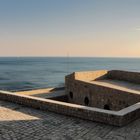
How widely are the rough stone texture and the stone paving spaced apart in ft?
17.9

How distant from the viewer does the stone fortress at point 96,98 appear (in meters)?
8.62

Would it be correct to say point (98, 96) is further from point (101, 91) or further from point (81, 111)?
point (81, 111)

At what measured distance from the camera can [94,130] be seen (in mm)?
7867

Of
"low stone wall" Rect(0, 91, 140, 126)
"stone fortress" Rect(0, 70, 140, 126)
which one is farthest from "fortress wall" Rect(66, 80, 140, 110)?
"low stone wall" Rect(0, 91, 140, 126)

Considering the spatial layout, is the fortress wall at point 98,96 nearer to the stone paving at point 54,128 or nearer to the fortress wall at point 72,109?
the fortress wall at point 72,109

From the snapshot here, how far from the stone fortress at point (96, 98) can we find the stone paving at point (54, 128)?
1.00 ft

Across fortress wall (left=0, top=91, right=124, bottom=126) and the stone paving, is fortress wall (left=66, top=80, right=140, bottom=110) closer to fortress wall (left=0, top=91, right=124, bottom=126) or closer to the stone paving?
fortress wall (left=0, top=91, right=124, bottom=126)

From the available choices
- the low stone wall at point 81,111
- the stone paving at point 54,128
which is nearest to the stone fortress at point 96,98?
the low stone wall at point 81,111

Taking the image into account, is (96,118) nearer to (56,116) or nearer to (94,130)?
(94,130)

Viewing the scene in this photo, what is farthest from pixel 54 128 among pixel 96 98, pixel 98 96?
pixel 96 98

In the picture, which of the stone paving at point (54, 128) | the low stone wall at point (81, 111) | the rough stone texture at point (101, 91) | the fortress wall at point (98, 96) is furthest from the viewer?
the rough stone texture at point (101, 91)

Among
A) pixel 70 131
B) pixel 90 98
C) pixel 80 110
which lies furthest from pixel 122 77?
pixel 70 131

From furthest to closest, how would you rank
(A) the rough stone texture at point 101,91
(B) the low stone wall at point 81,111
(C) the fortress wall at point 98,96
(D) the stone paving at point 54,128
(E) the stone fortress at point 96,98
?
(A) the rough stone texture at point 101,91 → (C) the fortress wall at point 98,96 → (E) the stone fortress at point 96,98 → (B) the low stone wall at point 81,111 → (D) the stone paving at point 54,128

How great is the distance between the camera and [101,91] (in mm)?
16109
